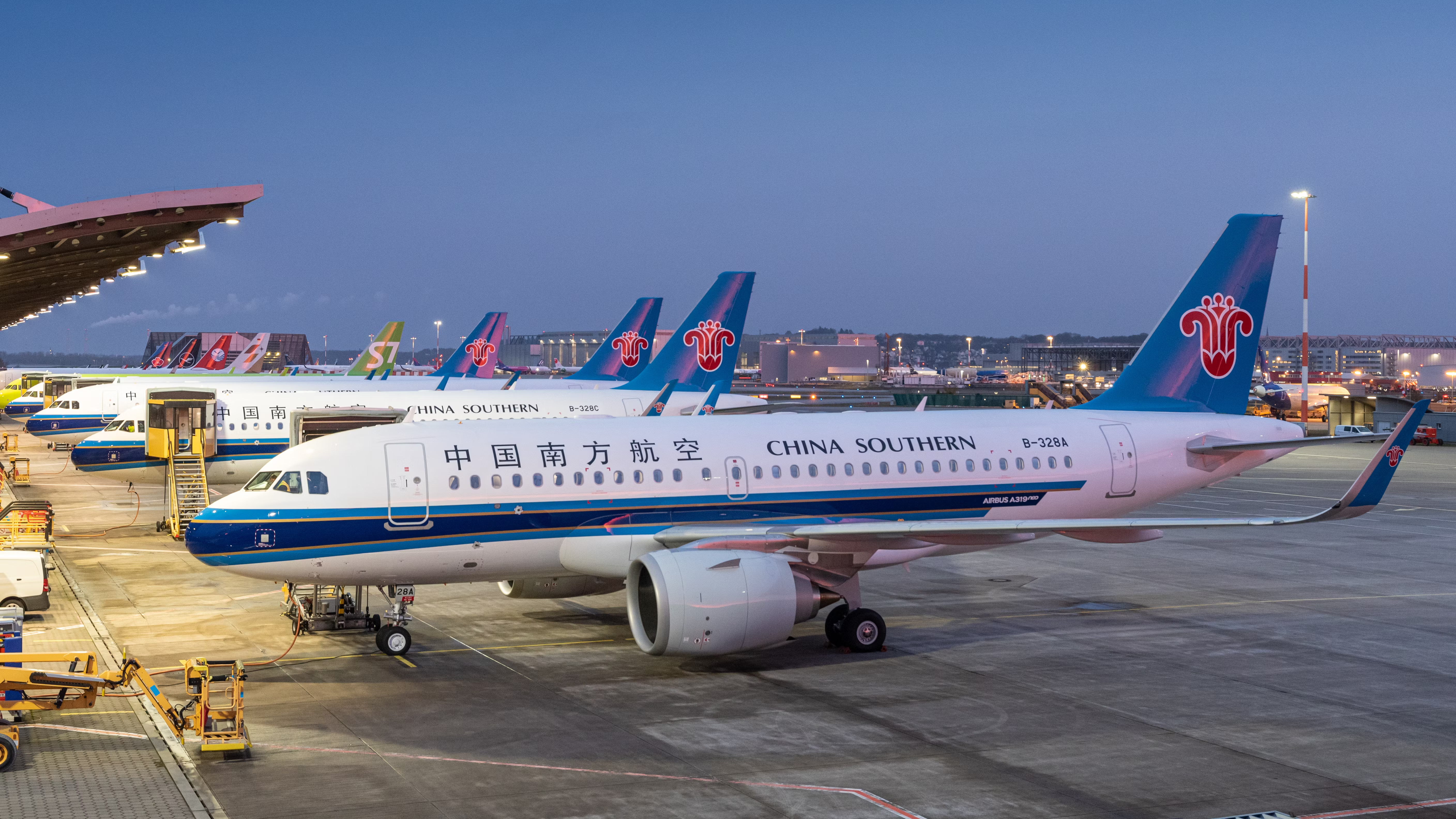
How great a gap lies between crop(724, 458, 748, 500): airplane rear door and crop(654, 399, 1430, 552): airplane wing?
0.65 m

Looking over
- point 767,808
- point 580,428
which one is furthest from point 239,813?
point 580,428

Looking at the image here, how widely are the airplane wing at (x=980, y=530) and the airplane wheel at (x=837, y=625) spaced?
1.53 m

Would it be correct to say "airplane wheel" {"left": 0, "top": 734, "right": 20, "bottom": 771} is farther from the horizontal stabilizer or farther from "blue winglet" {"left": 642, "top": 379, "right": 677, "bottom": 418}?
the horizontal stabilizer

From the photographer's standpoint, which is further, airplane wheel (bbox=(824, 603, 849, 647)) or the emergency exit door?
the emergency exit door

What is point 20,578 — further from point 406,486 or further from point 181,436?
point 181,436

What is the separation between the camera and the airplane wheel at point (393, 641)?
20781mm

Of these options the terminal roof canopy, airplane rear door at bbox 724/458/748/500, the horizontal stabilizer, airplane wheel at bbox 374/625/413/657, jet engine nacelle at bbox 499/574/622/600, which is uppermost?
the terminal roof canopy

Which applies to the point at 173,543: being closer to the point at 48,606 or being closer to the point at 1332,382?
the point at 48,606

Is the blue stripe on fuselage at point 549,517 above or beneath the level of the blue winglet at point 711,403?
beneath

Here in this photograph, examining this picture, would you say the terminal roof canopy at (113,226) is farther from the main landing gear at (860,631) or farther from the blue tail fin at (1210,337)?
the blue tail fin at (1210,337)

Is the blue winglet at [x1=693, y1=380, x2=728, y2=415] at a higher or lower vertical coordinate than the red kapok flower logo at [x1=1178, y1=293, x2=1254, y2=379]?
lower

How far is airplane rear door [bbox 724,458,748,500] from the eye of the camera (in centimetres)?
2173

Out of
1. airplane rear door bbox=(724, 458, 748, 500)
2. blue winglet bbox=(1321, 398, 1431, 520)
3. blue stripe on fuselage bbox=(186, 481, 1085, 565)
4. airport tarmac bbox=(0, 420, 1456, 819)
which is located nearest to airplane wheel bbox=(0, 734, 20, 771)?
airport tarmac bbox=(0, 420, 1456, 819)

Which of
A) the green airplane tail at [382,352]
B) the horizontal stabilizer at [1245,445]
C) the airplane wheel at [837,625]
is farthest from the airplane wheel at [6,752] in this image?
the green airplane tail at [382,352]
